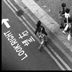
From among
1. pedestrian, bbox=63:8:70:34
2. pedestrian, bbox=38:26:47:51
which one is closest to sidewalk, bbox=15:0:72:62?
pedestrian, bbox=63:8:70:34

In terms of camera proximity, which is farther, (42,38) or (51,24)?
(51,24)

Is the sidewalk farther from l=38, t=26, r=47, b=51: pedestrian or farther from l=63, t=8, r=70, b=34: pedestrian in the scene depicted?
l=38, t=26, r=47, b=51: pedestrian

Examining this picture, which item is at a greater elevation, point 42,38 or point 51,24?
point 42,38

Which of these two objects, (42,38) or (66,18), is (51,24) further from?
(42,38)

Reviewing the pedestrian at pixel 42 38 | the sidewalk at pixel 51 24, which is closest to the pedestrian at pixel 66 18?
the sidewalk at pixel 51 24

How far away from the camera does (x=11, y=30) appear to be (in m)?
10.2

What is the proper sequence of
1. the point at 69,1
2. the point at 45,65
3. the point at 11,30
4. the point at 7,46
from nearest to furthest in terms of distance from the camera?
the point at 45,65, the point at 7,46, the point at 11,30, the point at 69,1

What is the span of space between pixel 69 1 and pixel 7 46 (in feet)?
16.8

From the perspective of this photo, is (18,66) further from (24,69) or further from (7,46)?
(7,46)

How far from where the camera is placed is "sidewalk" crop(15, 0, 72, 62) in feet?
30.0

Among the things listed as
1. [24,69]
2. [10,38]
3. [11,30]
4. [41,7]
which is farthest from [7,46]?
[41,7]

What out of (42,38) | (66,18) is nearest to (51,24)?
(66,18)

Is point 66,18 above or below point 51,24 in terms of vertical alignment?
above

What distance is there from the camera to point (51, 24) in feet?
33.3
